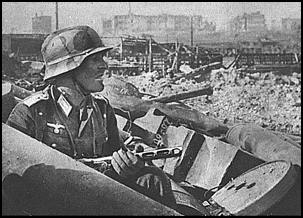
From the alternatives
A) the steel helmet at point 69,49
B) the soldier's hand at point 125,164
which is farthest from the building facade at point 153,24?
the soldier's hand at point 125,164

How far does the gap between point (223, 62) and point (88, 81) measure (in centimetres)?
117

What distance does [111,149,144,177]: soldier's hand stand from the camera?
7.98 ft

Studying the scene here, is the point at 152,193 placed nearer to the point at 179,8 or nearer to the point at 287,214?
the point at 287,214

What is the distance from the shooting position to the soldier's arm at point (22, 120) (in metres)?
2.48

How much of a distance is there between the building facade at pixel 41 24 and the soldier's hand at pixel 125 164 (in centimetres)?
88

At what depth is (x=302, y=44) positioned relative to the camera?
3.49 metres

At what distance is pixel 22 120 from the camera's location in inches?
98.4

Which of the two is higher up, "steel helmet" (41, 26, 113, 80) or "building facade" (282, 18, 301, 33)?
"building facade" (282, 18, 301, 33)

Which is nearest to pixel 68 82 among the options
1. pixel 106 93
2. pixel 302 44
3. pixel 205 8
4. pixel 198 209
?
pixel 106 93

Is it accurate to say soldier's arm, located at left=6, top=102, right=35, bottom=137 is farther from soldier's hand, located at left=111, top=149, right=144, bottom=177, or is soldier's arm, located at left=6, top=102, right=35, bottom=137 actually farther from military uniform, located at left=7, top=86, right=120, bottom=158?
soldier's hand, located at left=111, top=149, right=144, bottom=177

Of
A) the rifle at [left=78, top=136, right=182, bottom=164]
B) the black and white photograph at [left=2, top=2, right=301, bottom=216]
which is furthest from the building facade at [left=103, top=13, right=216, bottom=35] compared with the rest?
the rifle at [left=78, top=136, right=182, bottom=164]

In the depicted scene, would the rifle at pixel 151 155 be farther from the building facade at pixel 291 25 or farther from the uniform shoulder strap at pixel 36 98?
the building facade at pixel 291 25

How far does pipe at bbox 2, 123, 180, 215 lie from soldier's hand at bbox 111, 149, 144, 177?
92mm

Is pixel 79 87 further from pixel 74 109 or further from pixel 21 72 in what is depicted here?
pixel 21 72
